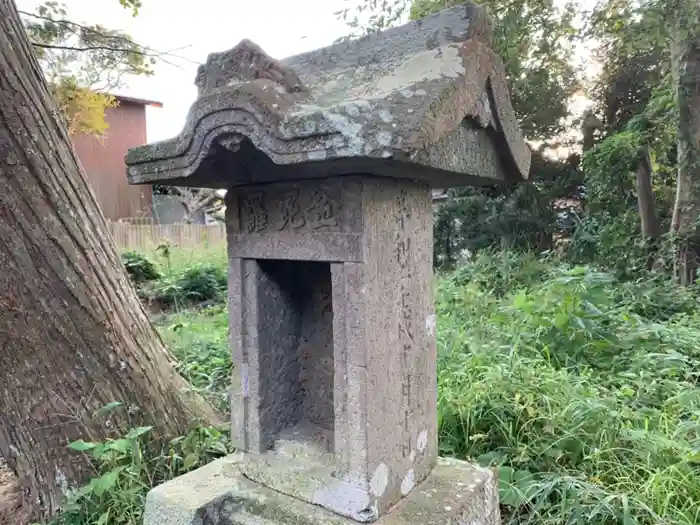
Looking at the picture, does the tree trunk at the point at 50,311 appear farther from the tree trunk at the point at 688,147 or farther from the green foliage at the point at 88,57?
the tree trunk at the point at 688,147

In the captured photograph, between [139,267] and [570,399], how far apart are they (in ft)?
23.9

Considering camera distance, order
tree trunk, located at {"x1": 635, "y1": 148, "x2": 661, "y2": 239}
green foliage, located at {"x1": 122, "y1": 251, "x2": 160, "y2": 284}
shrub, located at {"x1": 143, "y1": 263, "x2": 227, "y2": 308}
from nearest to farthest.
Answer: tree trunk, located at {"x1": 635, "y1": 148, "x2": 661, "y2": 239}, shrub, located at {"x1": 143, "y1": 263, "x2": 227, "y2": 308}, green foliage, located at {"x1": 122, "y1": 251, "x2": 160, "y2": 284}

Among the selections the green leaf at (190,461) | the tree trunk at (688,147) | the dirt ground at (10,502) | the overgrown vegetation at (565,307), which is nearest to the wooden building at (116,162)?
the overgrown vegetation at (565,307)

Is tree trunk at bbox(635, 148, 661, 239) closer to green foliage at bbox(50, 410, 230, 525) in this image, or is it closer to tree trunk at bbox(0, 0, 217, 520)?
green foliage at bbox(50, 410, 230, 525)

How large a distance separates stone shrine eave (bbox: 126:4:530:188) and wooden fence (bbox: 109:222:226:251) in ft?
25.8

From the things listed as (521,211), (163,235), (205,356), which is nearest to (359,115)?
(205,356)

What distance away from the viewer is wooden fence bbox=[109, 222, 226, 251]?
982 centimetres

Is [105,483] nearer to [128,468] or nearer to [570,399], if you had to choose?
[128,468]

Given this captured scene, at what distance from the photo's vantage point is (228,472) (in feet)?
6.04

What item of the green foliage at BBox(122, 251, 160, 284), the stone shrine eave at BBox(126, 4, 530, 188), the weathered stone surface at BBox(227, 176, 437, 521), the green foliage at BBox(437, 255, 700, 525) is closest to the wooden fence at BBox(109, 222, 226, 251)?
the green foliage at BBox(122, 251, 160, 284)

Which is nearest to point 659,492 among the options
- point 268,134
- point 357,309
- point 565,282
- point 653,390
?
point 653,390

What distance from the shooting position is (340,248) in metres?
1.42

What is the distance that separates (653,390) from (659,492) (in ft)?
3.16

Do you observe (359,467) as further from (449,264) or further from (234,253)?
(449,264)
